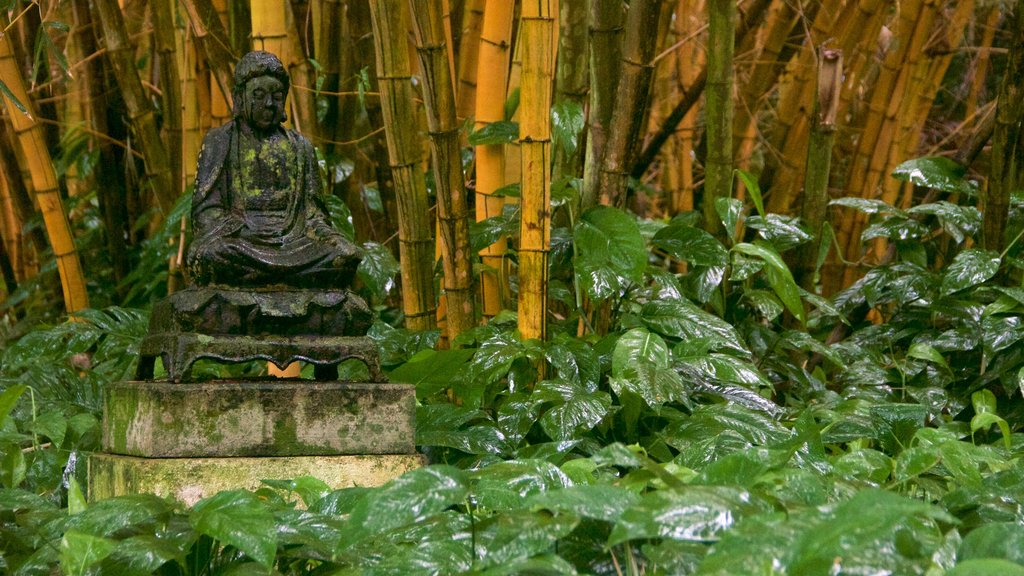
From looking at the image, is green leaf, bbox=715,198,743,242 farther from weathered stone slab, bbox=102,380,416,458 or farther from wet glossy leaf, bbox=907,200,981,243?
weathered stone slab, bbox=102,380,416,458

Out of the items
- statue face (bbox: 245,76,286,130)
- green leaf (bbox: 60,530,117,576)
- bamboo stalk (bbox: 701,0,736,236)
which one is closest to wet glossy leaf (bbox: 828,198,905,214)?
bamboo stalk (bbox: 701,0,736,236)

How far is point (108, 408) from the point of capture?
98.1 inches

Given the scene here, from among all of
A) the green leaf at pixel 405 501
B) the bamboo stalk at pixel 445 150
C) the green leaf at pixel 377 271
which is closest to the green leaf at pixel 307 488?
the green leaf at pixel 405 501

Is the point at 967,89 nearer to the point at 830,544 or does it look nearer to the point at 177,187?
the point at 177,187

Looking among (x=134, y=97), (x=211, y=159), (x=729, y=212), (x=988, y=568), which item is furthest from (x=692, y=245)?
(x=134, y=97)

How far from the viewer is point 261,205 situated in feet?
8.57

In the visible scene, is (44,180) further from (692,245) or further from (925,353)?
(925,353)

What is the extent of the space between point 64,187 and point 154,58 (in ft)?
3.11

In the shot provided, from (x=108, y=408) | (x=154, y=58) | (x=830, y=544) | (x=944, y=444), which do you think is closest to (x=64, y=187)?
(x=154, y=58)

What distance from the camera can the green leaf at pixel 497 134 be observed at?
10.4ft

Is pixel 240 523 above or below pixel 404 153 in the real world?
below

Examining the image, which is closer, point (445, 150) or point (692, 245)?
point (445, 150)

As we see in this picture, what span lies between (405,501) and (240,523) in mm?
292

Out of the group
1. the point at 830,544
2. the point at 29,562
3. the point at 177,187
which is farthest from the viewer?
the point at 177,187
